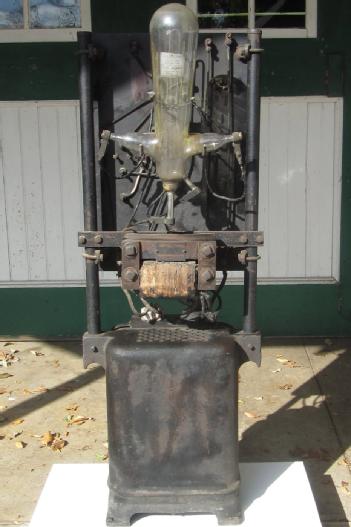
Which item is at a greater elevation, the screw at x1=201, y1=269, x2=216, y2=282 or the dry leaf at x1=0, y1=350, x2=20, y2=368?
the screw at x1=201, y1=269, x2=216, y2=282

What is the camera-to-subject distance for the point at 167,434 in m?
2.71

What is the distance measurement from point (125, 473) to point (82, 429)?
148 centimetres

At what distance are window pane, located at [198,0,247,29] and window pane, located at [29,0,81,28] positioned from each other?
3.06 ft

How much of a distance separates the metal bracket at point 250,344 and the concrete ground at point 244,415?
642 mm

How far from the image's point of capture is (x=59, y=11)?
5.18 meters

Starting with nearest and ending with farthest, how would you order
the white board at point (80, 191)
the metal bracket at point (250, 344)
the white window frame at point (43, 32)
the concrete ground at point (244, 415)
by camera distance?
the metal bracket at point (250, 344), the concrete ground at point (244, 415), the white window frame at point (43, 32), the white board at point (80, 191)

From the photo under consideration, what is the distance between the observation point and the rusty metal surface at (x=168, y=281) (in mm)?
2529

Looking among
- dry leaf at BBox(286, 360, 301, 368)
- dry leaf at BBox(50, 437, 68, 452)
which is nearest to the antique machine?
dry leaf at BBox(50, 437, 68, 452)

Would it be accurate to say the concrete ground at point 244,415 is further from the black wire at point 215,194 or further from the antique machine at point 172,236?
the black wire at point 215,194

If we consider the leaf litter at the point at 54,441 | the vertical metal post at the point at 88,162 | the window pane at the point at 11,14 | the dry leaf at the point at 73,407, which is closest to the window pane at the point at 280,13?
the window pane at the point at 11,14

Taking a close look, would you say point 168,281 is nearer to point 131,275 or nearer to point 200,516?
point 131,275

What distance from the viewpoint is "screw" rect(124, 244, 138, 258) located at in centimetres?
260

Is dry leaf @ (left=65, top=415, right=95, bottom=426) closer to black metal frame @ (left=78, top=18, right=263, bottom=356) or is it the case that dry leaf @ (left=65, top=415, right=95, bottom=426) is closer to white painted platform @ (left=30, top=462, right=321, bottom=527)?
white painted platform @ (left=30, top=462, right=321, bottom=527)

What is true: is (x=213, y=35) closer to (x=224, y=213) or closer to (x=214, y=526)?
(x=224, y=213)
